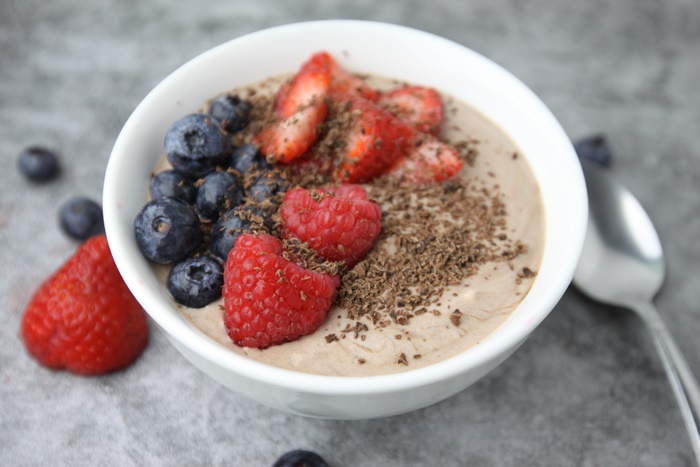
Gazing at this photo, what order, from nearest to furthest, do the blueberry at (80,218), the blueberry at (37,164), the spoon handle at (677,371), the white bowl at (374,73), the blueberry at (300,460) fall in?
the white bowl at (374,73)
the blueberry at (300,460)
the spoon handle at (677,371)
the blueberry at (80,218)
the blueberry at (37,164)

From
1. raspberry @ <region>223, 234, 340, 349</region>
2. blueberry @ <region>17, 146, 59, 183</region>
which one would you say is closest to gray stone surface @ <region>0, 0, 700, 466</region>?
blueberry @ <region>17, 146, 59, 183</region>

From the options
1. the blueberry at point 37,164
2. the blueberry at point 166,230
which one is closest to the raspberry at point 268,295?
the blueberry at point 166,230

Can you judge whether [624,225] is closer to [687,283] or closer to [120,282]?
[687,283]

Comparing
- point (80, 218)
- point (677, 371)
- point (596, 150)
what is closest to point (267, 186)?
point (80, 218)

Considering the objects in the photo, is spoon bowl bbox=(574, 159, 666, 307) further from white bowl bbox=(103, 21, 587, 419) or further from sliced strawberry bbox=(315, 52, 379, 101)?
sliced strawberry bbox=(315, 52, 379, 101)

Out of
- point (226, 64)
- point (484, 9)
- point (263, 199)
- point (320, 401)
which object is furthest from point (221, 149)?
point (484, 9)

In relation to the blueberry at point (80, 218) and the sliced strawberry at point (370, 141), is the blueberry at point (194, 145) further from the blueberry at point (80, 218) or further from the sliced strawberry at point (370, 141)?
the blueberry at point (80, 218)
